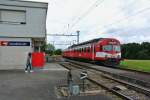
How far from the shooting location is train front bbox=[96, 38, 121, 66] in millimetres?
29203

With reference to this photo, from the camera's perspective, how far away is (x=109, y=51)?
29500 millimetres

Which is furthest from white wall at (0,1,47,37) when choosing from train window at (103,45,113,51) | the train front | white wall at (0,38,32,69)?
train window at (103,45,113,51)

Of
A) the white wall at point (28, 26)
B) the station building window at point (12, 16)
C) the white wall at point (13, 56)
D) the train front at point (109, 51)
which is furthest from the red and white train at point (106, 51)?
the station building window at point (12, 16)

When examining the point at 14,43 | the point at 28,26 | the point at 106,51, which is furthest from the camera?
the point at 106,51

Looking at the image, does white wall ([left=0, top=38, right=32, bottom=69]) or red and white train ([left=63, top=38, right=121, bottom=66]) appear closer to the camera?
white wall ([left=0, top=38, right=32, bottom=69])

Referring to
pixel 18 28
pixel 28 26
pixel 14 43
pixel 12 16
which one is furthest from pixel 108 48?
pixel 12 16

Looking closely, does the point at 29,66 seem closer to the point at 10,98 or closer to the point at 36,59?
the point at 36,59

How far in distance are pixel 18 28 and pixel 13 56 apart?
2.45 m

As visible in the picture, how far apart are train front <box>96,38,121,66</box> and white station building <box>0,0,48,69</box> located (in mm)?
7277

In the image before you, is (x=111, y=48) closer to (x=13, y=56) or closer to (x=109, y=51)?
(x=109, y=51)

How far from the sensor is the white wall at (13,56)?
23406 millimetres

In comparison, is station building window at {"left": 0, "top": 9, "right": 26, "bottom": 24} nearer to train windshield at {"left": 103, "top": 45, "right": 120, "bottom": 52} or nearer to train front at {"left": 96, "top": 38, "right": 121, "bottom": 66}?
train front at {"left": 96, "top": 38, "right": 121, "bottom": 66}

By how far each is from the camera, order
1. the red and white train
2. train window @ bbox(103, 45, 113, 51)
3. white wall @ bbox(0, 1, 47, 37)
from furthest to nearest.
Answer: train window @ bbox(103, 45, 113, 51), the red and white train, white wall @ bbox(0, 1, 47, 37)

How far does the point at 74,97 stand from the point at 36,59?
1475 centimetres
